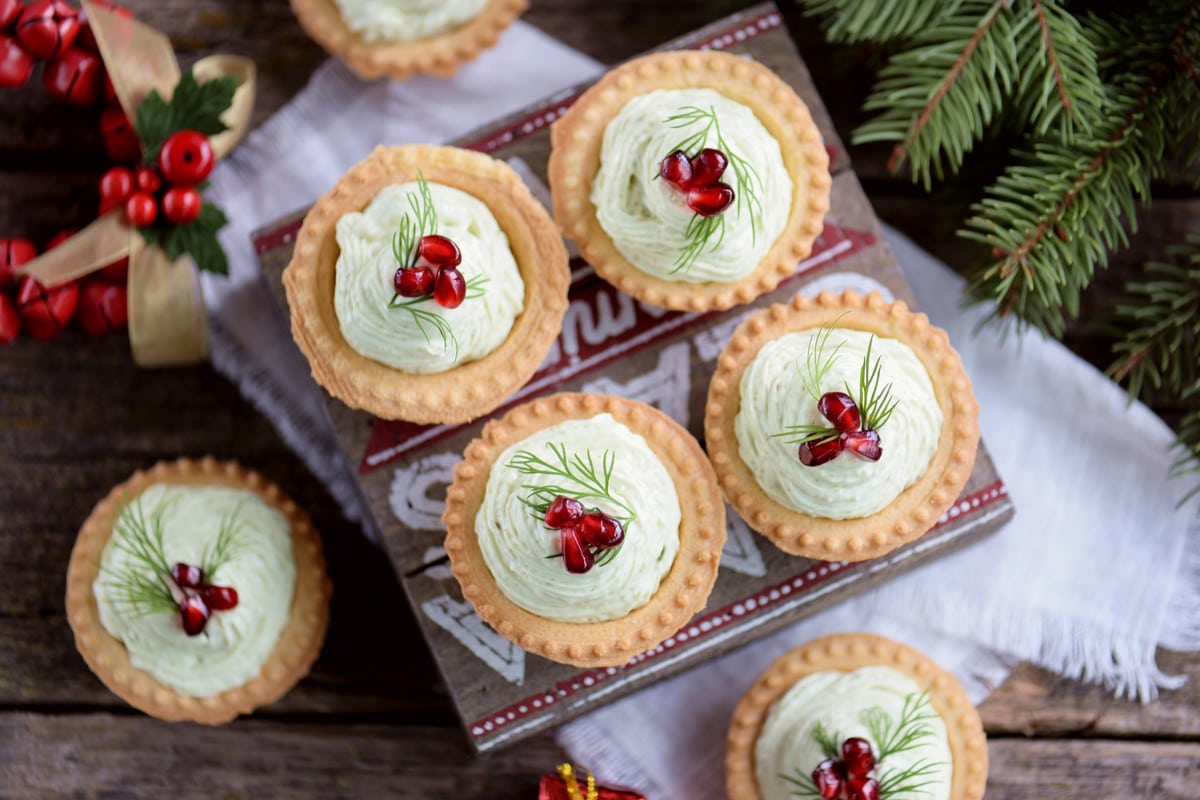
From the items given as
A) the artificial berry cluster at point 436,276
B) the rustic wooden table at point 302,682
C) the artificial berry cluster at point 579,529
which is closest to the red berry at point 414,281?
the artificial berry cluster at point 436,276

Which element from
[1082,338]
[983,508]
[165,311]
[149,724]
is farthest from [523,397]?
[1082,338]

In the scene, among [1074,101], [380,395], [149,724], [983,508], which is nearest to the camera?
[1074,101]

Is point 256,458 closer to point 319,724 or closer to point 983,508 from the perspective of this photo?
point 319,724

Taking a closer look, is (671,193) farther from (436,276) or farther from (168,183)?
(168,183)

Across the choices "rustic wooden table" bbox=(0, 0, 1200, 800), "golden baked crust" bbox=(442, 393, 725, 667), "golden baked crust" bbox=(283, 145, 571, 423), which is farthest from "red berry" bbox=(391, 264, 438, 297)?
"rustic wooden table" bbox=(0, 0, 1200, 800)

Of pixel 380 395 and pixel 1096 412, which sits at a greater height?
pixel 1096 412

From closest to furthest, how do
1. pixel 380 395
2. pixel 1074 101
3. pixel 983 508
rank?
pixel 1074 101 → pixel 380 395 → pixel 983 508

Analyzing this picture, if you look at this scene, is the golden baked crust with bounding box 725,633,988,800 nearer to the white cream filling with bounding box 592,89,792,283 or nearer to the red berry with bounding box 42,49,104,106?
the white cream filling with bounding box 592,89,792,283
